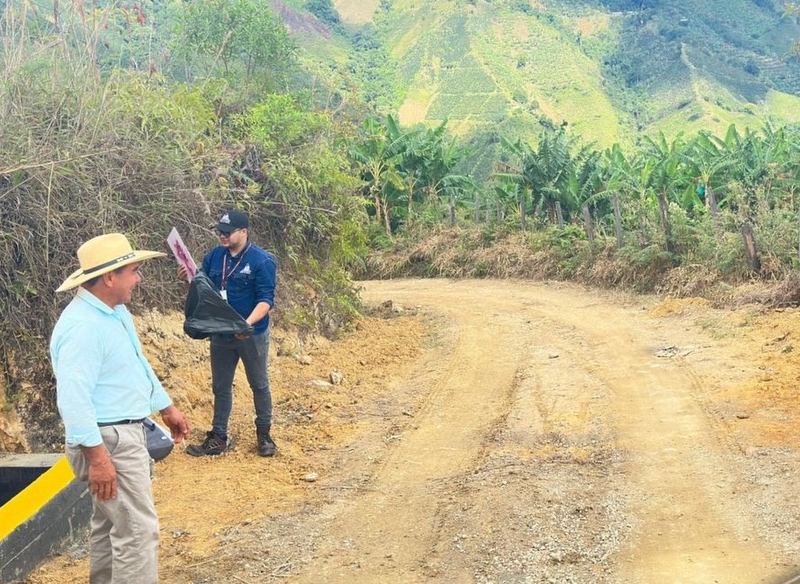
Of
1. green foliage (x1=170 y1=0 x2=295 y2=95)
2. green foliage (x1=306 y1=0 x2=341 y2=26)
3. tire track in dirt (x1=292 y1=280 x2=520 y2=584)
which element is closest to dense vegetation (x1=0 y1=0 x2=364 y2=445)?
tire track in dirt (x1=292 y1=280 x2=520 y2=584)

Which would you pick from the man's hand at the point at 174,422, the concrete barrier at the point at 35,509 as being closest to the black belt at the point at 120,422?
the man's hand at the point at 174,422

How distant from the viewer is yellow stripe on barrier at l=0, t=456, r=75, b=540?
13.6 feet

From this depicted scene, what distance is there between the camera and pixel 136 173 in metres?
6.61

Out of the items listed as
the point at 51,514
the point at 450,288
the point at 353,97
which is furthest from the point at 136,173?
the point at 450,288

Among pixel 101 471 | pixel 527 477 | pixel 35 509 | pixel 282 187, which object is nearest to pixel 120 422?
pixel 101 471

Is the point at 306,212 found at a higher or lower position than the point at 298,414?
higher

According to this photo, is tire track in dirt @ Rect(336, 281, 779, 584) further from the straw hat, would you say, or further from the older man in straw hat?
the straw hat

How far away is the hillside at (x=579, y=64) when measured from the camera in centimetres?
5012

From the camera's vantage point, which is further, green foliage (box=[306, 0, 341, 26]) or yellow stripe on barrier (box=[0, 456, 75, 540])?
green foliage (box=[306, 0, 341, 26])

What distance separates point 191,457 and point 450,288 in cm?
992

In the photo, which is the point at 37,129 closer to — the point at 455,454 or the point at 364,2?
the point at 455,454

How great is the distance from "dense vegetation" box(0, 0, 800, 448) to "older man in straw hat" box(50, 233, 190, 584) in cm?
244

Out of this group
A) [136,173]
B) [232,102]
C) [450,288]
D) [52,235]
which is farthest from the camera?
[450,288]

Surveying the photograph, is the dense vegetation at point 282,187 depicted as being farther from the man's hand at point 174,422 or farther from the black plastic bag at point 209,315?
the man's hand at point 174,422
